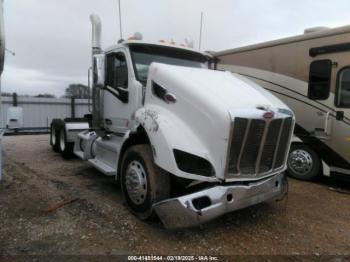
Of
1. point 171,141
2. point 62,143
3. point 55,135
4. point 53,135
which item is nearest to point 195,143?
point 171,141

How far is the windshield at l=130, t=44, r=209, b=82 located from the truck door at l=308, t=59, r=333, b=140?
8.81 ft

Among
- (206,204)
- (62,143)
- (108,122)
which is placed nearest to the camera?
(206,204)

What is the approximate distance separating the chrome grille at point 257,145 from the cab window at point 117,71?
225 cm

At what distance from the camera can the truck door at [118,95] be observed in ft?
14.8

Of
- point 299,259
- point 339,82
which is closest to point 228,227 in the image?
point 299,259

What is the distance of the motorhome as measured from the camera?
538 centimetres

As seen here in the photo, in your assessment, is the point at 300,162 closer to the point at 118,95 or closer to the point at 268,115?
the point at 268,115

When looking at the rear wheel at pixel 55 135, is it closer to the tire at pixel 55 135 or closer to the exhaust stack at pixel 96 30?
the tire at pixel 55 135

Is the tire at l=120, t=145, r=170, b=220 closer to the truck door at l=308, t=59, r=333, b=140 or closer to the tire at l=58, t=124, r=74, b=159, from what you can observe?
the truck door at l=308, t=59, r=333, b=140

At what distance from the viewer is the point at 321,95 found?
225 inches

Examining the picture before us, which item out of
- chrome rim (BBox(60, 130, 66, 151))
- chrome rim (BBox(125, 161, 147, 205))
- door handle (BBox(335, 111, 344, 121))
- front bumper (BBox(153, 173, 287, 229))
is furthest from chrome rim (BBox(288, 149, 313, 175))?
chrome rim (BBox(60, 130, 66, 151))

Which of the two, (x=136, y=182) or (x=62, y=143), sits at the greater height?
(x=136, y=182)

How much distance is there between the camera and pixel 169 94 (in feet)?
11.7

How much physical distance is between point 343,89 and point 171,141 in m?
4.13
